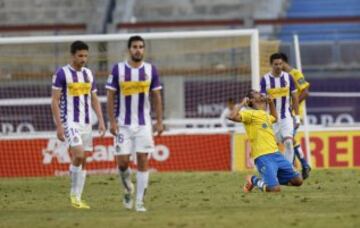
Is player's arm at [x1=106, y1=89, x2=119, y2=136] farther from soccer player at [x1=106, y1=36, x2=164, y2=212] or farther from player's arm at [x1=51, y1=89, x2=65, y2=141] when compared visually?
player's arm at [x1=51, y1=89, x2=65, y2=141]

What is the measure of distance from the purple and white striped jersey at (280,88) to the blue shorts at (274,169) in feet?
8.49

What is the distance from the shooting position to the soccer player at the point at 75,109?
1495 centimetres

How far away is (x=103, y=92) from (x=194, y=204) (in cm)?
1240

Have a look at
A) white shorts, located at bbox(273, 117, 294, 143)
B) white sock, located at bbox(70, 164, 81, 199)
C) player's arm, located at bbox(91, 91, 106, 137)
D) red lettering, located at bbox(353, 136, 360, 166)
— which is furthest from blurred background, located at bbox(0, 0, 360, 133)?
white sock, located at bbox(70, 164, 81, 199)

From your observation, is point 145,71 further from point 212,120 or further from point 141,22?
point 141,22

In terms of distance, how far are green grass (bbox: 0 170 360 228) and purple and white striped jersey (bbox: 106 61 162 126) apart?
112 centimetres

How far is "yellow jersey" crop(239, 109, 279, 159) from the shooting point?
16.3m

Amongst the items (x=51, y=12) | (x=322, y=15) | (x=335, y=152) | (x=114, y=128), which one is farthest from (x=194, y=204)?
(x=51, y=12)

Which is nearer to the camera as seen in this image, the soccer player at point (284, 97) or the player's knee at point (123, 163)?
the player's knee at point (123, 163)

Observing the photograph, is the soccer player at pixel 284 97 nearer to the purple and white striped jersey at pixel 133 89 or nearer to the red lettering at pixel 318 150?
the purple and white striped jersey at pixel 133 89

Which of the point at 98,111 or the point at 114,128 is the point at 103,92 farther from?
the point at 114,128

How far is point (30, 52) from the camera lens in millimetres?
25516

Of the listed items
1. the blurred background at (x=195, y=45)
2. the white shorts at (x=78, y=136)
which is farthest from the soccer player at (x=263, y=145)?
the blurred background at (x=195, y=45)

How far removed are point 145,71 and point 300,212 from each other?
98.2 inches
